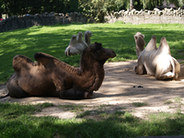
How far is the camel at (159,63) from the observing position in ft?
24.3

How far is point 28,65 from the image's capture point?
19.5 feet

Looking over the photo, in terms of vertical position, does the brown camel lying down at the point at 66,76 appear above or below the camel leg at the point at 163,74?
above

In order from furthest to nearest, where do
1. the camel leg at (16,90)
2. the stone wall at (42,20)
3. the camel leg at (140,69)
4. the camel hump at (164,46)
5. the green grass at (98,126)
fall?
the stone wall at (42,20) → the camel leg at (140,69) → the camel hump at (164,46) → the camel leg at (16,90) → the green grass at (98,126)

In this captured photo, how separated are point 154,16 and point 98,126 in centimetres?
2282

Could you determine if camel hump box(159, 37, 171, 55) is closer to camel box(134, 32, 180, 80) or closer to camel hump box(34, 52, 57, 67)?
camel box(134, 32, 180, 80)

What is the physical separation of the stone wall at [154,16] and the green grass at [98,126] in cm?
2129

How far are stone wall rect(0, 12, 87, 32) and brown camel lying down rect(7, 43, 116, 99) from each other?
2529 cm

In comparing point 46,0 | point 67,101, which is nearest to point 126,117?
point 67,101

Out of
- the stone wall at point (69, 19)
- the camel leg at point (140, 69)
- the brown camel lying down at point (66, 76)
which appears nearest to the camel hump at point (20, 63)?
the brown camel lying down at point (66, 76)

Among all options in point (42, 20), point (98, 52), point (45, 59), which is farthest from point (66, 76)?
point (42, 20)

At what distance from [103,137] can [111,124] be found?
0.97 ft

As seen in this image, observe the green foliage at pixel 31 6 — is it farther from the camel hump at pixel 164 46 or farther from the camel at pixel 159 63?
the camel hump at pixel 164 46

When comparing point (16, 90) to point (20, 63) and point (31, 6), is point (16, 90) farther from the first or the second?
point (31, 6)

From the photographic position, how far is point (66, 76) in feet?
18.6
